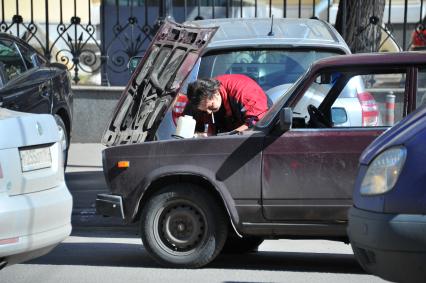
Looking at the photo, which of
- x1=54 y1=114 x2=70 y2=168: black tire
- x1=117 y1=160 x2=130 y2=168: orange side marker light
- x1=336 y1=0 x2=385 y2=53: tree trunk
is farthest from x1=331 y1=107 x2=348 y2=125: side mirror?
x1=336 y1=0 x2=385 y2=53: tree trunk

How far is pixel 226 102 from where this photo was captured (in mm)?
8297

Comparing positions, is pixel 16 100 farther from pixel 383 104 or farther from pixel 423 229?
pixel 423 229

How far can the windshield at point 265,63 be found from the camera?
891 cm

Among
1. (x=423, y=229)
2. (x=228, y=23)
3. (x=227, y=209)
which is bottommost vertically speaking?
(x=227, y=209)

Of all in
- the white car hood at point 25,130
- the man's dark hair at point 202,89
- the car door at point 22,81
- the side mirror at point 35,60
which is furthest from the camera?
the side mirror at point 35,60

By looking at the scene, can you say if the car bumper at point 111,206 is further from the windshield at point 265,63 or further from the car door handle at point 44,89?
the car door handle at point 44,89

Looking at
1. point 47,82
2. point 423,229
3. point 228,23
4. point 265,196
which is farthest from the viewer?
point 47,82

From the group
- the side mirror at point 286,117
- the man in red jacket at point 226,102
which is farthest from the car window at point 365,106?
the man in red jacket at point 226,102

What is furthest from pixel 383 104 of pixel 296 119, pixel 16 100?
pixel 16 100

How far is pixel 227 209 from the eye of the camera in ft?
23.5

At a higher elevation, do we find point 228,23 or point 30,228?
point 228,23

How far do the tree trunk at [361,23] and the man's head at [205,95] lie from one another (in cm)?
449

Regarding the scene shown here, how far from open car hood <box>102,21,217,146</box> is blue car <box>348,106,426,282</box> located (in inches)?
138

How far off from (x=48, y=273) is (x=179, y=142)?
150 cm
